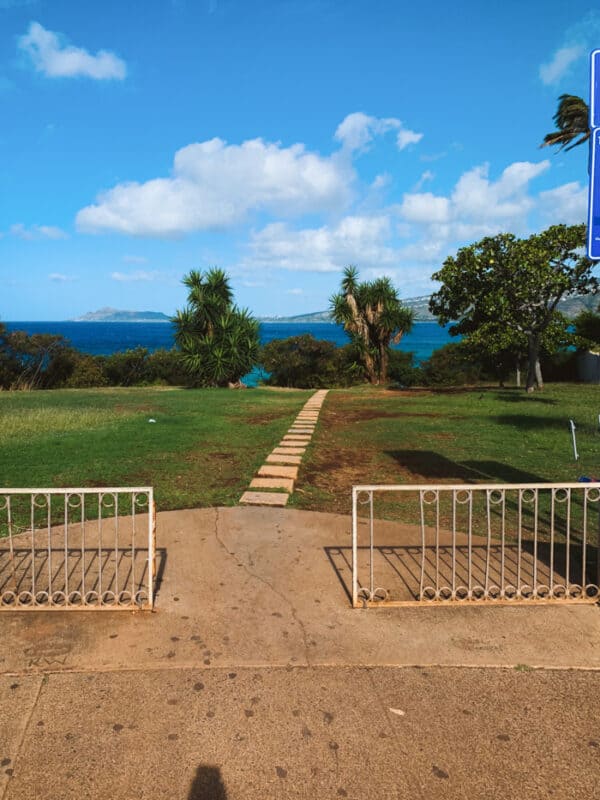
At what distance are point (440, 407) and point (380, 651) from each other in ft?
43.0

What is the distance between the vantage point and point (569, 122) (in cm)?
1850

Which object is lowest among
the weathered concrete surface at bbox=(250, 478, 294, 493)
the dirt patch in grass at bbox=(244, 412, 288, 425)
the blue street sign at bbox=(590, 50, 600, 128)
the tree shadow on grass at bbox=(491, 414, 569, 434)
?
the tree shadow on grass at bbox=(491, 414, 569, 434)

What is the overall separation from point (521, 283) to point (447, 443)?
955cm

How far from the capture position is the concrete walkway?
225 cm

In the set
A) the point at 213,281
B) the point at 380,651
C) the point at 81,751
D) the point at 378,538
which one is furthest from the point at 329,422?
the point at 213,281

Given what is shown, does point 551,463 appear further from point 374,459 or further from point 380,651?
point 380,651

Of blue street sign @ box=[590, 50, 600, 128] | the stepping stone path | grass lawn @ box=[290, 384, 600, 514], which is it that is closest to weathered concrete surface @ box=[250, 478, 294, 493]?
the stepping stone path

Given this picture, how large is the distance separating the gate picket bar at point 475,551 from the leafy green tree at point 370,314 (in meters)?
22.4

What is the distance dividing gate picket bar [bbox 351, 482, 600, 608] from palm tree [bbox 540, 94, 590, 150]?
17021mm

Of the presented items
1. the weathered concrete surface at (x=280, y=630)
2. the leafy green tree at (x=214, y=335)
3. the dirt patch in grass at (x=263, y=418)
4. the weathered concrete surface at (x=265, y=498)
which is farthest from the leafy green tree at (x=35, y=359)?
the weathered concrete surface at (x=280, y=630)

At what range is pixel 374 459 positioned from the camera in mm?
8898

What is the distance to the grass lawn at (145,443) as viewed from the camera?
7117 mm

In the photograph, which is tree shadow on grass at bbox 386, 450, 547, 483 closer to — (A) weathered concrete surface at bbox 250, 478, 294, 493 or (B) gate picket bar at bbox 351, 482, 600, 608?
(B) gate picket bar at bbox 351, 482, 600, 608

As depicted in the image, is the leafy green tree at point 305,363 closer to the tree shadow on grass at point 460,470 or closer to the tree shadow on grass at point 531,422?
the tree shadow on grass at point 531,422
